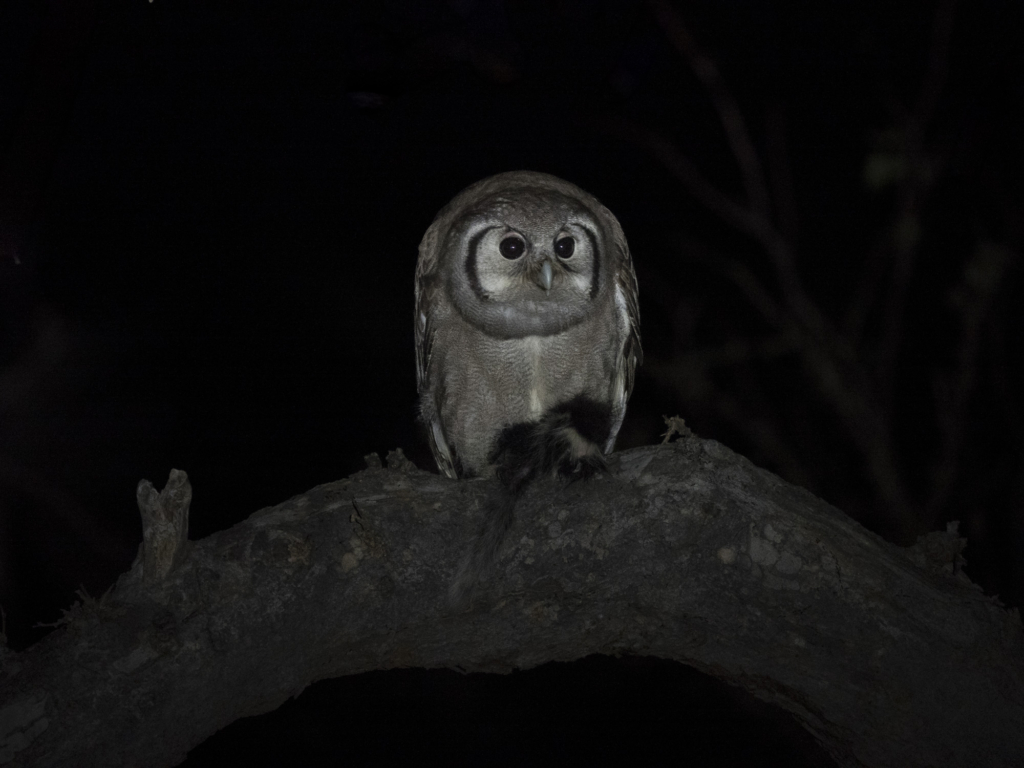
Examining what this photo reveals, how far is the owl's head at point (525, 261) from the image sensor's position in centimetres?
205

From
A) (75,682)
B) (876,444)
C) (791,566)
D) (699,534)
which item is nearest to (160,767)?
(75,682)

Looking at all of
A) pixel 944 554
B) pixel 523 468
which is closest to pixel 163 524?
pixel 523 468

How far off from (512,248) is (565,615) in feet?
3.17

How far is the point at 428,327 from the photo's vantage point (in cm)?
225

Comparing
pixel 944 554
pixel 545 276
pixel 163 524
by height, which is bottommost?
pixel 944 554

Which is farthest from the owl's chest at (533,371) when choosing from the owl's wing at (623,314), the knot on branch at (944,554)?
the knot on branch at (944,554)

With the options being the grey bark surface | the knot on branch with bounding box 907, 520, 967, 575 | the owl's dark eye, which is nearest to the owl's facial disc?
the owl's dark eye

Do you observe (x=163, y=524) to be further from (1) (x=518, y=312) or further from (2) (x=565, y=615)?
(1) (x=518, y=312)

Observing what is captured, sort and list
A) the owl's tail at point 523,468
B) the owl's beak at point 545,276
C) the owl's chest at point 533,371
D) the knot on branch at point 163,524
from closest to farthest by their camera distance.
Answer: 1. the knot on branch at point 163,524
2. the owl's tail at point 523,468
3. the owl's beak at point 545,276
4. the owl's chest at point 533,371

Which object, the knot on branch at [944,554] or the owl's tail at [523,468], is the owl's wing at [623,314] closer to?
the owl's tail at [523,468]

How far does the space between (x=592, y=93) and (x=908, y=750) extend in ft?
8.46

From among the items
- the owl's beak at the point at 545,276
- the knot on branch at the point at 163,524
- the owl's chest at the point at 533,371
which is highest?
the owl's beak at the point at 545,276

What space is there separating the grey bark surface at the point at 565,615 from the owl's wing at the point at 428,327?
2.49 ft

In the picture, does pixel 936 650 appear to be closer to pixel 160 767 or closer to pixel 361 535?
pixel 361 535
